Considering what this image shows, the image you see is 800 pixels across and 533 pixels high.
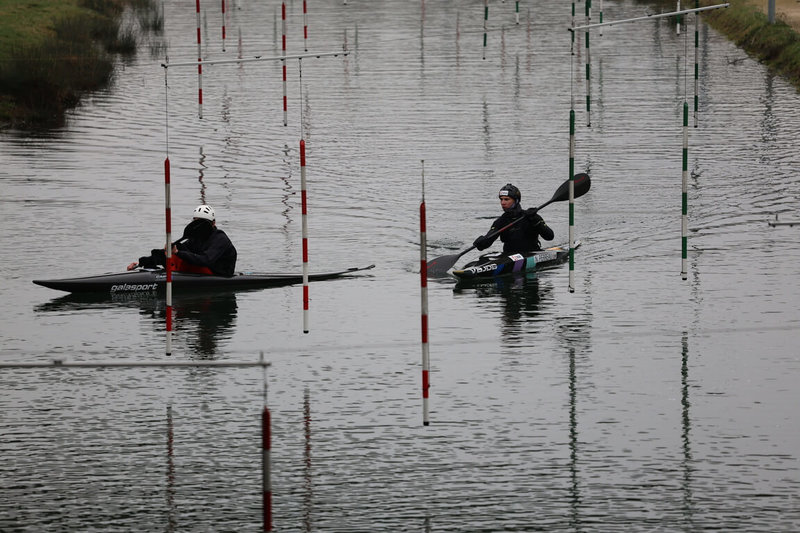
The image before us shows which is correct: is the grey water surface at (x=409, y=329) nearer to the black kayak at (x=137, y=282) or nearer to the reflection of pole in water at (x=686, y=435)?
the reflection of pole in water at (x=686, y=435)

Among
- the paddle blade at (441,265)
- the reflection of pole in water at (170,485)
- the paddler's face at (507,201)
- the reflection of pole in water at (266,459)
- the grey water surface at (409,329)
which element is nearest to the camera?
the reflection of pole in water at (266,459)

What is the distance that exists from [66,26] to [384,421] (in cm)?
2728

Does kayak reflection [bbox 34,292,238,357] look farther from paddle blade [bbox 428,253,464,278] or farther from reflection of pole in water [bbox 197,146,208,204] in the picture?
reflection of pole in water [bbox 197,146,208,204]

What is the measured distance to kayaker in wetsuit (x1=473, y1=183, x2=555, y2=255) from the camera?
1767cm

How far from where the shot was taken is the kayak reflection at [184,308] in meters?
14.7

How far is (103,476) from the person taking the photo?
33.9 ft

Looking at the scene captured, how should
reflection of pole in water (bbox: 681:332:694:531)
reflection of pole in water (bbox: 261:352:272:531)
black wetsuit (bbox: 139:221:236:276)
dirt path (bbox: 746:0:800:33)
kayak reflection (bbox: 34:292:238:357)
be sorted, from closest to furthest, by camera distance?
reflection of pole in water (bbox: 261:352:272:531), reflection of pole in water (bbox: 681:332:694:531), kayak reflection (bbox: 34:292:238:357), black wetsuit (bbox: 139:221:236:276), dirt path (bbox: 746:0:800:33)

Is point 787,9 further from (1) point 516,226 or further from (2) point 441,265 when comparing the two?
(2) point 441,265

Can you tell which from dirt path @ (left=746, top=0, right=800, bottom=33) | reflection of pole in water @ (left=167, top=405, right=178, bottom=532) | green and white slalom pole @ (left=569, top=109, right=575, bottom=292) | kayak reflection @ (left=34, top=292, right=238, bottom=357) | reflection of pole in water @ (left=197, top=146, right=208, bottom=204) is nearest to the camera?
reflection of pole in water @ (left=167, top=405, right=178, bottom=532)

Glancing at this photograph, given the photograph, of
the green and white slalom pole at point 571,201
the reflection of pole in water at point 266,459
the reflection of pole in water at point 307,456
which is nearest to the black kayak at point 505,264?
the green and white slalom pole at point 571,201

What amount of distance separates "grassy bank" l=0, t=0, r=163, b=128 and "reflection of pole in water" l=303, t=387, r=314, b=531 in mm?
18830

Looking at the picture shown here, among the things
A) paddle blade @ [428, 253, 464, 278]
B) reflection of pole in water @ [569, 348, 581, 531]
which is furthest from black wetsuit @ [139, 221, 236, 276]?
reflection of pole in water @ [569, 348, 581, 531]

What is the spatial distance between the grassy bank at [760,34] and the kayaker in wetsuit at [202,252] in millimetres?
19314

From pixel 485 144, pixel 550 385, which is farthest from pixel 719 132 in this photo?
pixel 550 385
